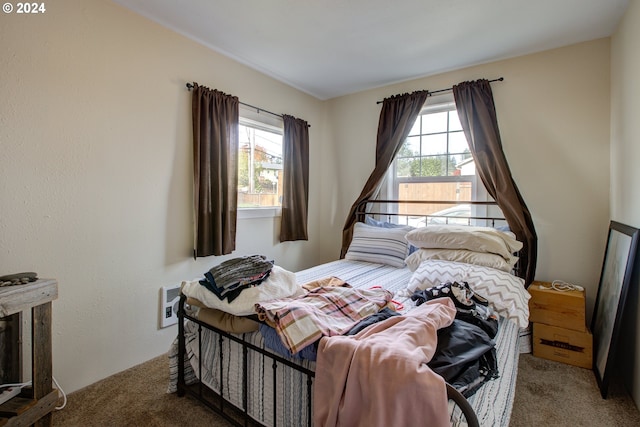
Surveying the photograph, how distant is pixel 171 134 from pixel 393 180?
2.18 meters

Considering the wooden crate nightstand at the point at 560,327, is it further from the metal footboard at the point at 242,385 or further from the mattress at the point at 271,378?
the metal footboard at the point at 242,385

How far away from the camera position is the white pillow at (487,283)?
164 cm

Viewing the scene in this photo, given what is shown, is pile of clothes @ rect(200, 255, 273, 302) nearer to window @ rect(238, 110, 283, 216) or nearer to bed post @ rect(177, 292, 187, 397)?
bed post @ rect(177, 292, 187, 397)

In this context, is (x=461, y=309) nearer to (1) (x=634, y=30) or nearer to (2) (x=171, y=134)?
(1) (x=634, y=30)

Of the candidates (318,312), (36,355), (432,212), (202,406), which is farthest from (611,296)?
(36,355)

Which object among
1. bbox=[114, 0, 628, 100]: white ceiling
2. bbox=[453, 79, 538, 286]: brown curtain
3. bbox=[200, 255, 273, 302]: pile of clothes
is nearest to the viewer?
bbox=[200, 255, 273, 302]: pile of clothes

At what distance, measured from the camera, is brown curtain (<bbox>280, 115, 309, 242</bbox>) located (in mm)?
3152

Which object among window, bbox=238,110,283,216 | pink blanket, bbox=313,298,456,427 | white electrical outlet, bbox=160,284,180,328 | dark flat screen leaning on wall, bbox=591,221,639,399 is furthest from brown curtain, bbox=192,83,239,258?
dark flat screen leaning on wall, bbox=591,221,639,399

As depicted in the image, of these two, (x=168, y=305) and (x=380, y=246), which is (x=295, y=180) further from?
(x=168, y=305)

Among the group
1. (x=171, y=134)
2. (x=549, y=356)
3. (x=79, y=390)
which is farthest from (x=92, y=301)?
(x=549, y=356)

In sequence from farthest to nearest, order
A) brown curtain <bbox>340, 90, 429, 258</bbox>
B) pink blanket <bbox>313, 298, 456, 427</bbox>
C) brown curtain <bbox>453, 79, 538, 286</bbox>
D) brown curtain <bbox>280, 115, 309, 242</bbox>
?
brown curtain <bbox>280, 115, 309, 242</bbox>, brown curtain <bbox>340, 90, 429, 258</bbox>, brown curtain <bbox>453, 79, 538, 286</bbox>, pink blanket <bbox>313, 298, 456, 427</bbox>

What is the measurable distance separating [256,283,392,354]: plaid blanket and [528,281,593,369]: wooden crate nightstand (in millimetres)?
1446

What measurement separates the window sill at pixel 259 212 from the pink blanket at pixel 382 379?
1917mm

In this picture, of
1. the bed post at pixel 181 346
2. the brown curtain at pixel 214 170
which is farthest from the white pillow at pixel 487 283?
the brown curtain at pixel 214 170
